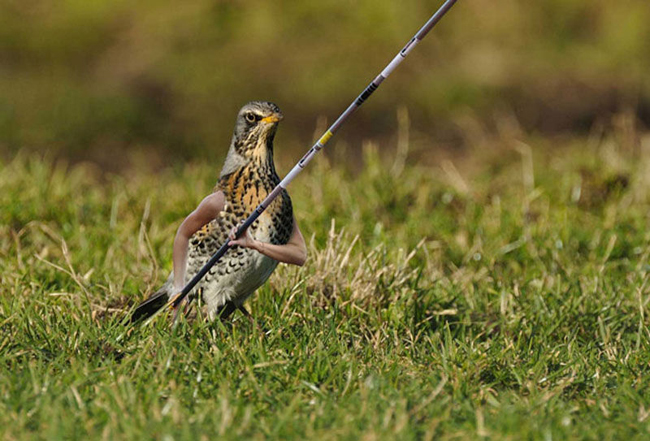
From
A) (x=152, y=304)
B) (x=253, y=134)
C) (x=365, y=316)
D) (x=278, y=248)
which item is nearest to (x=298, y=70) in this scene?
(x=365, y=316)

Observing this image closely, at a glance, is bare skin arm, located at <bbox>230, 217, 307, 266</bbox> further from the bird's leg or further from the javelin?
the bird's leg

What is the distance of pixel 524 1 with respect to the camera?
12.5 m

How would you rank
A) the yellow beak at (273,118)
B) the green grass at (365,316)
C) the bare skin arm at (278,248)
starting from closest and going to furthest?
the green grass at (365,316) → the bare skin arm at (278,248) → the yellow beak at (273,118)

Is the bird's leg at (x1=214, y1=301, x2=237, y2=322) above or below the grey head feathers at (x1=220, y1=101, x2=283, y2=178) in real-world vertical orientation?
below

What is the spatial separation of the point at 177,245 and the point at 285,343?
22.2 inches

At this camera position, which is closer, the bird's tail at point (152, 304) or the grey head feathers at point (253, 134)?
the grey head feathers at point (253, 134)

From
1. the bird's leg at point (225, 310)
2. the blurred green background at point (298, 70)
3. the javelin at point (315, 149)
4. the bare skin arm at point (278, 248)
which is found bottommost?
the blurred green background at point (298, 70)

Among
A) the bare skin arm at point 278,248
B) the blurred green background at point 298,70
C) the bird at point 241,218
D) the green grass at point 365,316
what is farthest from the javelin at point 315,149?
the blurred green background at point 298,70

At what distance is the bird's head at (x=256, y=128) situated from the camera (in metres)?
4.07

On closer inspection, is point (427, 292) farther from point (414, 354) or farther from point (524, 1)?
point (524, 1)

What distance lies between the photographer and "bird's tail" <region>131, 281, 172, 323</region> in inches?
174

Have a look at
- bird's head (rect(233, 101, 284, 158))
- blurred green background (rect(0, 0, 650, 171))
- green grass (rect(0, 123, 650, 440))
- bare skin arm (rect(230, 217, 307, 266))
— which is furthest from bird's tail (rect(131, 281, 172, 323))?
blurred green background (rect(0, 0, 650, 171))

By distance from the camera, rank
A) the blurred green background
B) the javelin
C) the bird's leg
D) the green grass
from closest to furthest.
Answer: the green grass, the javelin, the bird's leg, the blurred green background

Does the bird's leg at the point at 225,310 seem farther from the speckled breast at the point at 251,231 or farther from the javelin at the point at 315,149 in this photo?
the javelin at the point at 315,149
